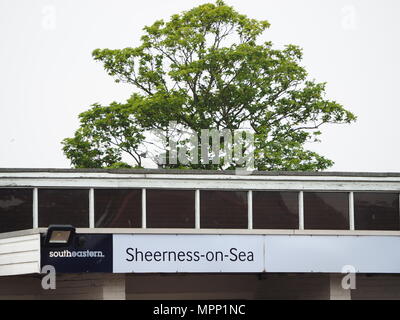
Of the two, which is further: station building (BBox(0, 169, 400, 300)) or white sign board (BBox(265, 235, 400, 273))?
white sign board (BBox(265, 235, 400, 273))

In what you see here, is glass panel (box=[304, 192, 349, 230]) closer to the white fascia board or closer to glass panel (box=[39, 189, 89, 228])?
the white fascia board

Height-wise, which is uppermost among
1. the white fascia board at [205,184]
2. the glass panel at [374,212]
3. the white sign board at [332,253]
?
the white fascia board at [205,184]

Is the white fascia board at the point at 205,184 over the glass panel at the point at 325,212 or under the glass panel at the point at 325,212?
over

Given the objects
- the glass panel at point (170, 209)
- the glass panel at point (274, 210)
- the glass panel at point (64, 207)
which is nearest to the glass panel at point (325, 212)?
the glass panel at point (274, 210)

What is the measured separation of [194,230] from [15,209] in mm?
4493

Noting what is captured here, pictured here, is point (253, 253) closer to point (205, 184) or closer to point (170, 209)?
point (205, 184)

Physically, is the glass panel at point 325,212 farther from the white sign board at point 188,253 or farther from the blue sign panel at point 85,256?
the blue sign panel at point 85,256

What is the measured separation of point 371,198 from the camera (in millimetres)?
29953

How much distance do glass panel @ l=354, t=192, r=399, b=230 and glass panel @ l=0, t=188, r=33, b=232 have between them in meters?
8.41

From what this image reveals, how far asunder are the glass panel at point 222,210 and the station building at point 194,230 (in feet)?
0.08

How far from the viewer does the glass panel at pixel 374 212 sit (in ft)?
97.8

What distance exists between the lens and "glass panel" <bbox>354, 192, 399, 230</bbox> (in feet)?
97.8

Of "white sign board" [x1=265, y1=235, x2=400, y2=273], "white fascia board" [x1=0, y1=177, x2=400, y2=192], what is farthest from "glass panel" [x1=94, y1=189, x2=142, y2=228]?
"white sign board" [x1=265, y1=235, x2=400, y2=273]
